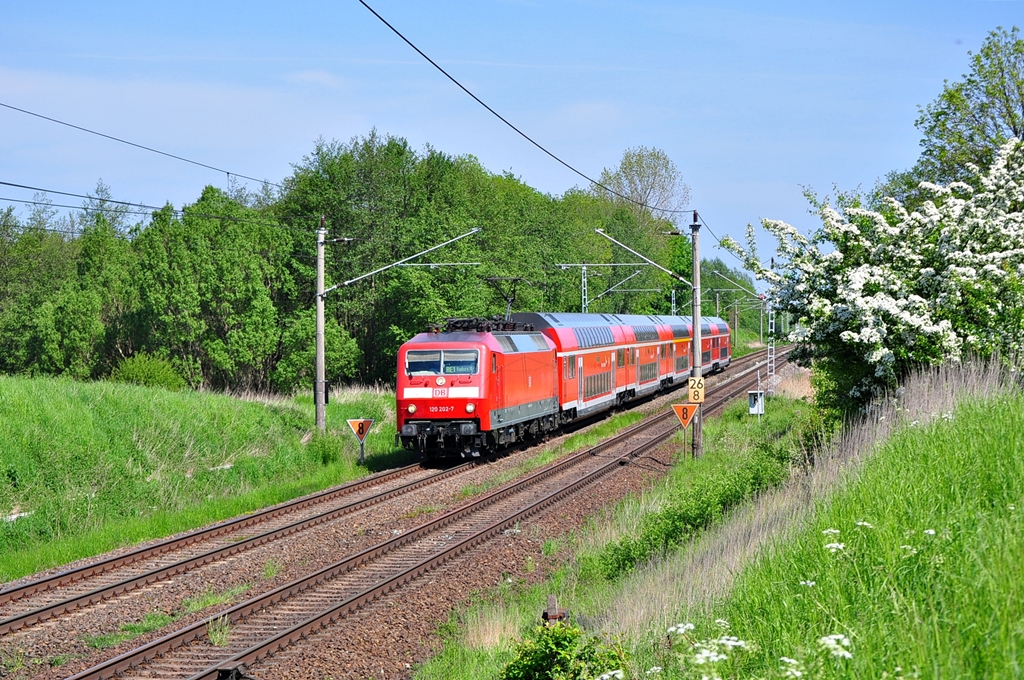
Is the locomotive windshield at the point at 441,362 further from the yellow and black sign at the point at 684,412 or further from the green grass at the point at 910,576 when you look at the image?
the green grass at the point at 910,576

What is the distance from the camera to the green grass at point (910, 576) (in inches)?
173

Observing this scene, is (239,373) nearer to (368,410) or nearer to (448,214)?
(448,214)

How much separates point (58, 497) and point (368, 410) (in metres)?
15.9

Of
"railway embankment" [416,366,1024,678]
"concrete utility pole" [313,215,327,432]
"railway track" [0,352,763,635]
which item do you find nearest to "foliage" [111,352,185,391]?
"concrete utility pole" [313,215,327,432]

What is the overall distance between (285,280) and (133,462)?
31.9m

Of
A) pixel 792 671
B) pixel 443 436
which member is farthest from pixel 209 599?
pixel 443 436

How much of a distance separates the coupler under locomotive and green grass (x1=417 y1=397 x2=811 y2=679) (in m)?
4.76

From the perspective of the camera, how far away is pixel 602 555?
1314cm

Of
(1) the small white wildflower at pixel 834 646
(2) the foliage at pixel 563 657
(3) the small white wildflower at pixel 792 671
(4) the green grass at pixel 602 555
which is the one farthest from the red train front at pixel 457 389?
(1) the small white wildflower at pixel 834 646

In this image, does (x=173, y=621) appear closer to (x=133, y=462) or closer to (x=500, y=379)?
(x=133, y=462)

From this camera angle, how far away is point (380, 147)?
55656 mm

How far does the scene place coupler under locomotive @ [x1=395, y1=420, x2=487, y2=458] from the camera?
2267 centimetres

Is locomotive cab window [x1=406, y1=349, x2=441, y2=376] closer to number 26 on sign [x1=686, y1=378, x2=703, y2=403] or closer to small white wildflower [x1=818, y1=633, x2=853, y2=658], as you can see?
number 26 on sign [x1=686, y1=378, x2=703, y2=403]

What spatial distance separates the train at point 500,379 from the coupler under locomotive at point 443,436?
24 mm
